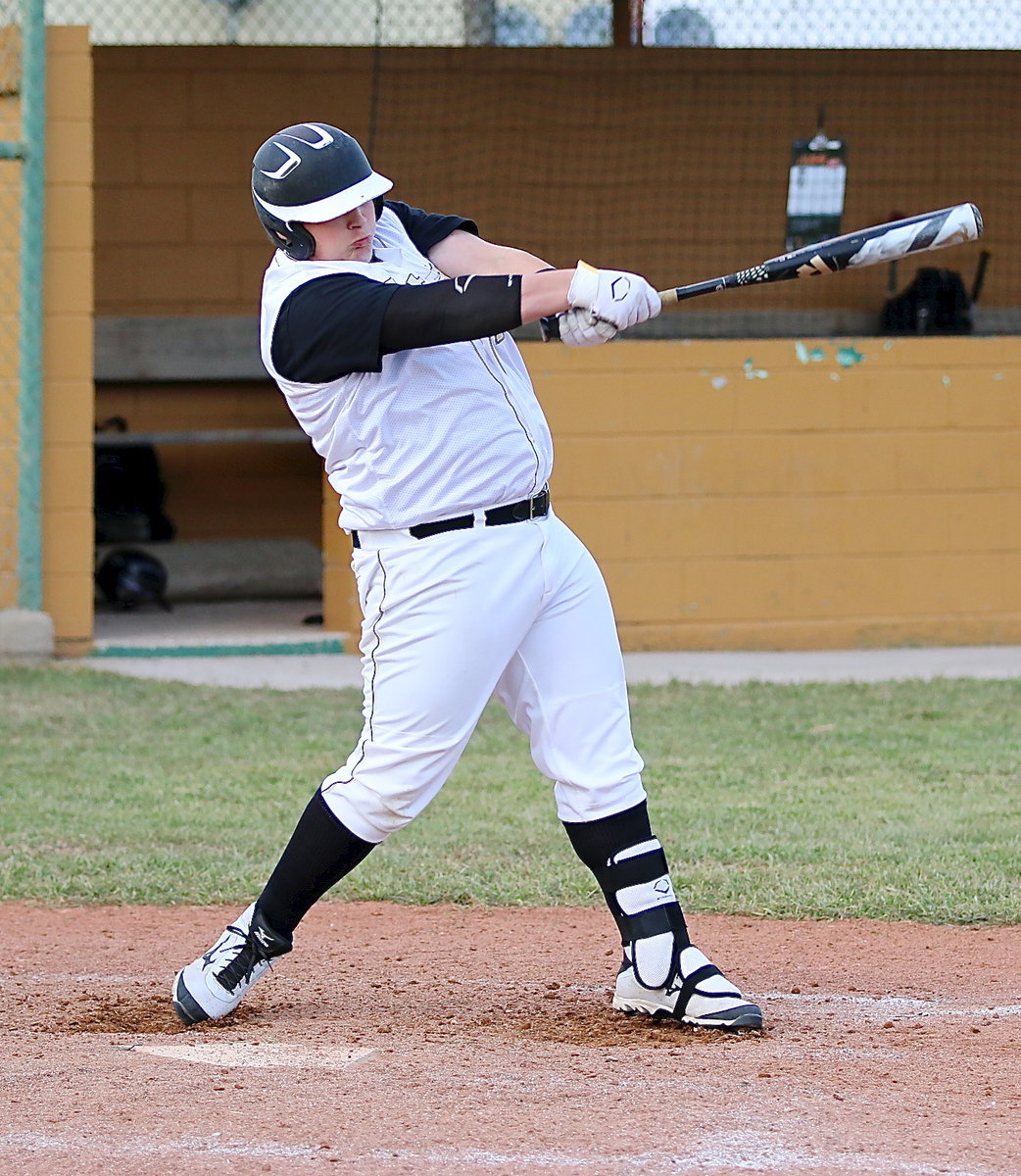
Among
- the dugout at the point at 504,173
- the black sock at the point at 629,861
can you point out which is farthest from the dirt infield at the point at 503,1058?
the dugout at the point at 504,173

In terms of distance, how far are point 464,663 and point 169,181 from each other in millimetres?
9490

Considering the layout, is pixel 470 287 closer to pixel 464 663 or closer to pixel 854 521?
pixel 464 663

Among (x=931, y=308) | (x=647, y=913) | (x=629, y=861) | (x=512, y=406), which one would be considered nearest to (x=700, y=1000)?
(x=647, y=913)

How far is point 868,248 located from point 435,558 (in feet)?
3.68

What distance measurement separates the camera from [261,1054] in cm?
329

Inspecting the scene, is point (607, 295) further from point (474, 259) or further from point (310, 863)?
point (310, 863)

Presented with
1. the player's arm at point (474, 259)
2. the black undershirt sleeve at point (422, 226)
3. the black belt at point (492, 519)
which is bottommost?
the black belt at point (492, 519)

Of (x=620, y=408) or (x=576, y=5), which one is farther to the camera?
(x=576, y=5)

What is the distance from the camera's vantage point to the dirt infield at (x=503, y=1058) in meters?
2.70

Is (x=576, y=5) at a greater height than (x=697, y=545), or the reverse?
(x=576, y=5)

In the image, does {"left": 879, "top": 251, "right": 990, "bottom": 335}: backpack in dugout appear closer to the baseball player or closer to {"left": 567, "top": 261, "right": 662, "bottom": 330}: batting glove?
the baseball player

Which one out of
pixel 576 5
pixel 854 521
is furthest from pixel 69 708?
pixel 576 5

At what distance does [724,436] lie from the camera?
366 inches

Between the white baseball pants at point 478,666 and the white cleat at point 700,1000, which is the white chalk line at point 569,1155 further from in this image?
the white baseball pants at point 478,666
